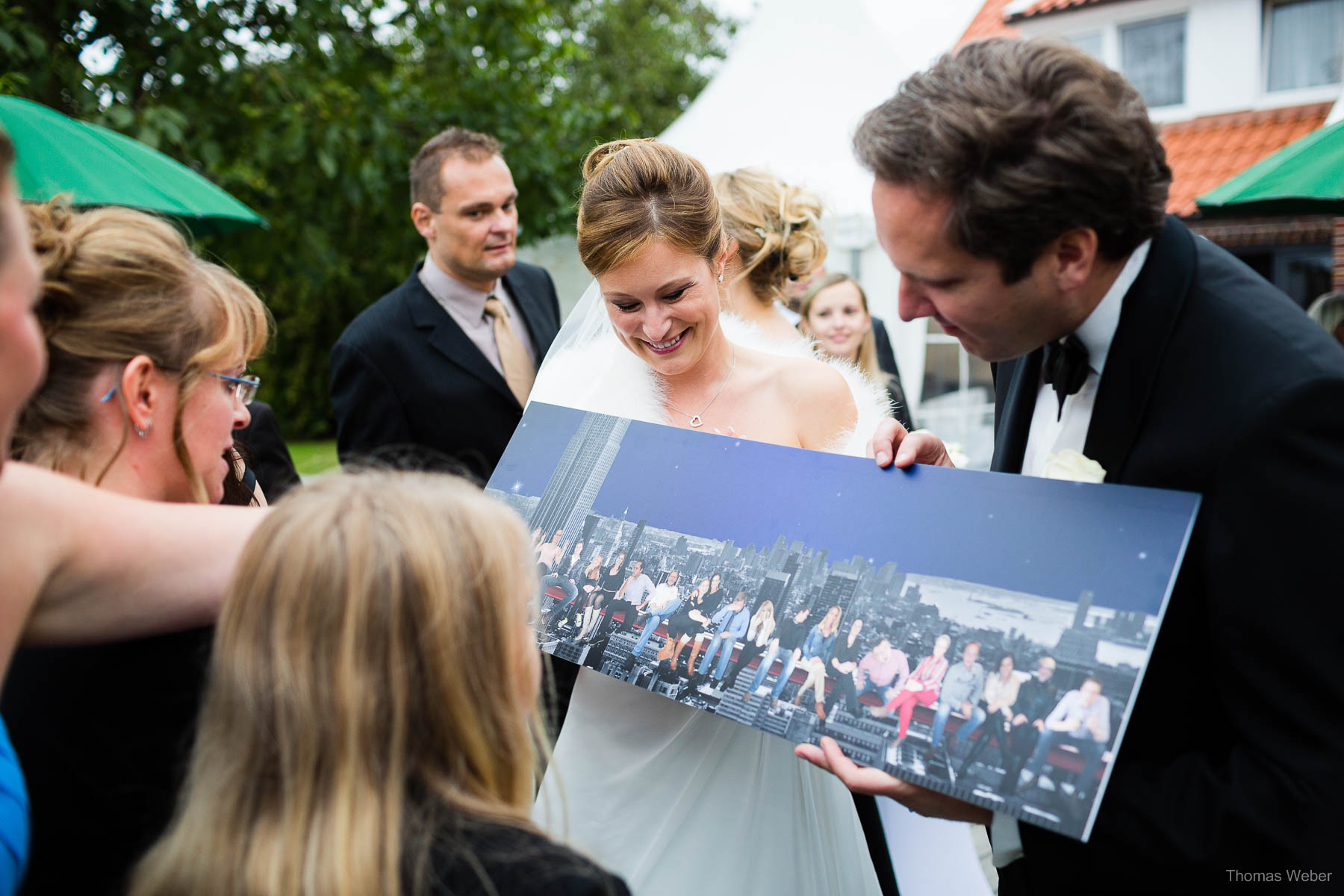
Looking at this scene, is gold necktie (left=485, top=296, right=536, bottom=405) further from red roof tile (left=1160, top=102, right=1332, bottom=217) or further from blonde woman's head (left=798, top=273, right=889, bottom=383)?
red roof tile (left=1160, top=102, right=1332, bottom=217)

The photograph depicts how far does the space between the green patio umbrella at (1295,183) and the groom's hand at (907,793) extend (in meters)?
3.95

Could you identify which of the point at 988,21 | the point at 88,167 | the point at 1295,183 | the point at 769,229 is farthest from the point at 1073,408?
the point at 988,21

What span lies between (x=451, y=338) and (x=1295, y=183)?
4.12 meters

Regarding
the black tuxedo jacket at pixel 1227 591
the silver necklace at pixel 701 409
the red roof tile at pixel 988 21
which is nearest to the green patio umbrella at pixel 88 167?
the silver necklace at pixel 701 409

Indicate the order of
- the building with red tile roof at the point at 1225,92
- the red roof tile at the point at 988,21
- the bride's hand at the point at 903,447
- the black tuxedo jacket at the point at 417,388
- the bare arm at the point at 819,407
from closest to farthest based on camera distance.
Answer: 1. the bride's hand at the point at 903,447
2. the bare arm at the point at 819,407
3. the black tuxedo jacket at the point at 417,388
4. the building with red tile roof at the point at 1225,92
5. the red roof tile at the point at 988,21

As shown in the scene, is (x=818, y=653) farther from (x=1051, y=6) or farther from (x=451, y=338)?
(x=1051, y=6)

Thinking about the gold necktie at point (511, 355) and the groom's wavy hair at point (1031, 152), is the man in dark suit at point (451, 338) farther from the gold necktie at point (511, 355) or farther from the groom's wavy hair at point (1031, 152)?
the groom's wavy hair at point (1031, 152)

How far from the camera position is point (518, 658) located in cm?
134

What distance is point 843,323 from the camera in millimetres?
5242

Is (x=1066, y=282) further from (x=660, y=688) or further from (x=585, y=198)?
(x=585, y=198)

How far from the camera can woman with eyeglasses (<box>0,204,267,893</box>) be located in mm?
1502

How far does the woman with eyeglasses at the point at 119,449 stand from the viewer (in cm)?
150

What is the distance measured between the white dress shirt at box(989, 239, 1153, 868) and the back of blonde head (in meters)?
0.84

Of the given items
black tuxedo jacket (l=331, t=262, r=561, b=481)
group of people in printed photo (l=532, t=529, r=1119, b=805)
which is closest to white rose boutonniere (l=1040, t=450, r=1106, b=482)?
group of people in printed photo (l=532, t=529, r=1119, b=805)
